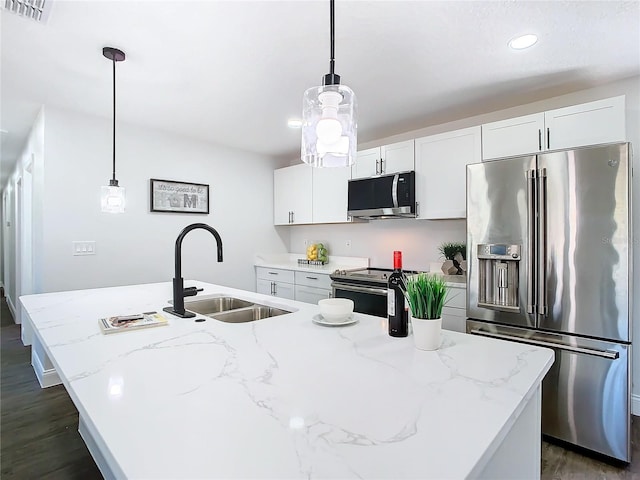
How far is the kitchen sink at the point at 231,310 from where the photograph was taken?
1.91 meters

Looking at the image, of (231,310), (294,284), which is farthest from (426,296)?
(294,284)

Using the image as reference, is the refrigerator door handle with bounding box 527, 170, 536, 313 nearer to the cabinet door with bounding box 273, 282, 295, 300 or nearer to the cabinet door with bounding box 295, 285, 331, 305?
the cabinet door with bounding box 295, 285, 331, 305

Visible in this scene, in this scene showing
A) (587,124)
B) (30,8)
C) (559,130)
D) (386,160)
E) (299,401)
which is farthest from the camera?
(386,160)

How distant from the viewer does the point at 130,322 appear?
148 cm

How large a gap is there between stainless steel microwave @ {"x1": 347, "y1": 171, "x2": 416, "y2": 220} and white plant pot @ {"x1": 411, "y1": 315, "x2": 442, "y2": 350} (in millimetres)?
2134

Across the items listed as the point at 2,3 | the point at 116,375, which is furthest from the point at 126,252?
the point at 116,375

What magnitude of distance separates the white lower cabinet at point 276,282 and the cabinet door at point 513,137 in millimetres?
2386

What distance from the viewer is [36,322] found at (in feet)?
5.06

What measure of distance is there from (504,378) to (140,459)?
874mm

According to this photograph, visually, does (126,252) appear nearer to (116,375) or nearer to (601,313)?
(116,375)

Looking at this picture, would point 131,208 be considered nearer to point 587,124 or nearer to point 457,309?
point 457,309

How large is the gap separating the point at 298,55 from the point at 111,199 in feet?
4.86

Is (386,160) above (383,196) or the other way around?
above

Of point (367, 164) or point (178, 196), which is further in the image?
point (178, 196)
